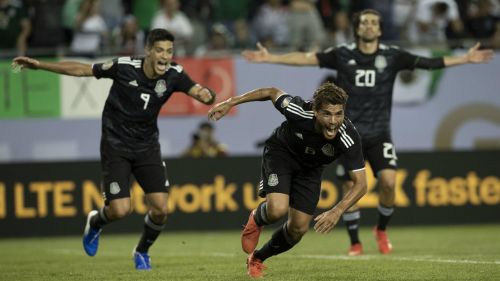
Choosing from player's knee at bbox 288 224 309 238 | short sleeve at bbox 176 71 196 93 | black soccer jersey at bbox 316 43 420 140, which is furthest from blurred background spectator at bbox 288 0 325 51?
player's knee at bbox 288 224 309 238

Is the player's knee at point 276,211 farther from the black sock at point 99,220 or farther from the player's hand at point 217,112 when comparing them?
the black sock at point 99,220

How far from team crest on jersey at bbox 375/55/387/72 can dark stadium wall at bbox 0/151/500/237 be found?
479cm

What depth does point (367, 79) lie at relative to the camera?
12523 mm

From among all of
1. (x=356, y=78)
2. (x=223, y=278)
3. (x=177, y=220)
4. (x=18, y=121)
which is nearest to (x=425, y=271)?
(x=223, y=278)

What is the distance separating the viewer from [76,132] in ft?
60.8

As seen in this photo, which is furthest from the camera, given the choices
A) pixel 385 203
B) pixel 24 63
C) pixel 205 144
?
pixel 205 144

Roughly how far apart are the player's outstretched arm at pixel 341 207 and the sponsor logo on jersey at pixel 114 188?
2.96 metres

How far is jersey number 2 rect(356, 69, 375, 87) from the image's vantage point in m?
12.5

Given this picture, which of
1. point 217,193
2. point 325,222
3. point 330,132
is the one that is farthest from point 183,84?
point 217,193

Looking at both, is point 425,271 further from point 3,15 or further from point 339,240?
point 3,15

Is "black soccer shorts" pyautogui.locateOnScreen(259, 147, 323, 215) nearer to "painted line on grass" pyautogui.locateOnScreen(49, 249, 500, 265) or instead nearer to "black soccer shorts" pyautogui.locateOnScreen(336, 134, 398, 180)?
"painted line on grass" pyautogui.locateOnScreen(49, 249, 500, 265)

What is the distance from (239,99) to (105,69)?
7.11ft

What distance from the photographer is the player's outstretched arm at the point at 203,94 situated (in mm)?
10654

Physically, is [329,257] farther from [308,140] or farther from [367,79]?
[308,140]
